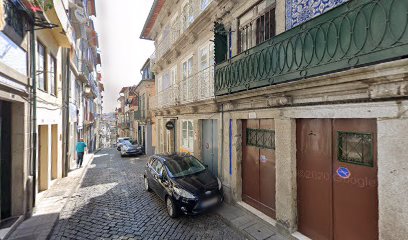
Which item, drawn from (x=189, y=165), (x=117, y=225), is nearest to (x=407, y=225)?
(x=189, y=165)

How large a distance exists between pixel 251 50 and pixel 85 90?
1758cm

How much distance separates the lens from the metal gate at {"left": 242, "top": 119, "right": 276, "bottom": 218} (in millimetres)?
5645

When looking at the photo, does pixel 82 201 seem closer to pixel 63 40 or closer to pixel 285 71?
pixel 63 40

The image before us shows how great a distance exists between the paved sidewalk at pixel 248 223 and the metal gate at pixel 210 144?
2149 mm

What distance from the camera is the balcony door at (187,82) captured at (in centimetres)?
975

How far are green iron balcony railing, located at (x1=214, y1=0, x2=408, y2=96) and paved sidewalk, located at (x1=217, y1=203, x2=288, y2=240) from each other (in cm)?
373

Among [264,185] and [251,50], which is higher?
[251,50]

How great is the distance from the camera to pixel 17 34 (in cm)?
524

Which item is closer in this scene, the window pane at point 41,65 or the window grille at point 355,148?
the window grille at point 355,148

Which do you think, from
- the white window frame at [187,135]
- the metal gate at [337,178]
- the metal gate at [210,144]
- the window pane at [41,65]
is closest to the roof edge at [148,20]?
the window pane at [41,65]

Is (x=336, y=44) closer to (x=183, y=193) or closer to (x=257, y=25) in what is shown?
(x=257, y=25)

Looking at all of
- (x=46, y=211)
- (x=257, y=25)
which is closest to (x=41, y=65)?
(x=46, y=211)

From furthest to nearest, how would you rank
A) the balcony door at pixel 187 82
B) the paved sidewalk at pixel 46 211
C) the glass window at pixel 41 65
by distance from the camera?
the balcony door at pixel 187 82
the glass window at pixel 41 65
the paved sidewalk at pixel 46 211

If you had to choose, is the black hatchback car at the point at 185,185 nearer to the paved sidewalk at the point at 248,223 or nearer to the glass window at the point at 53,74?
the paved sidewalk at the point at 248,223
